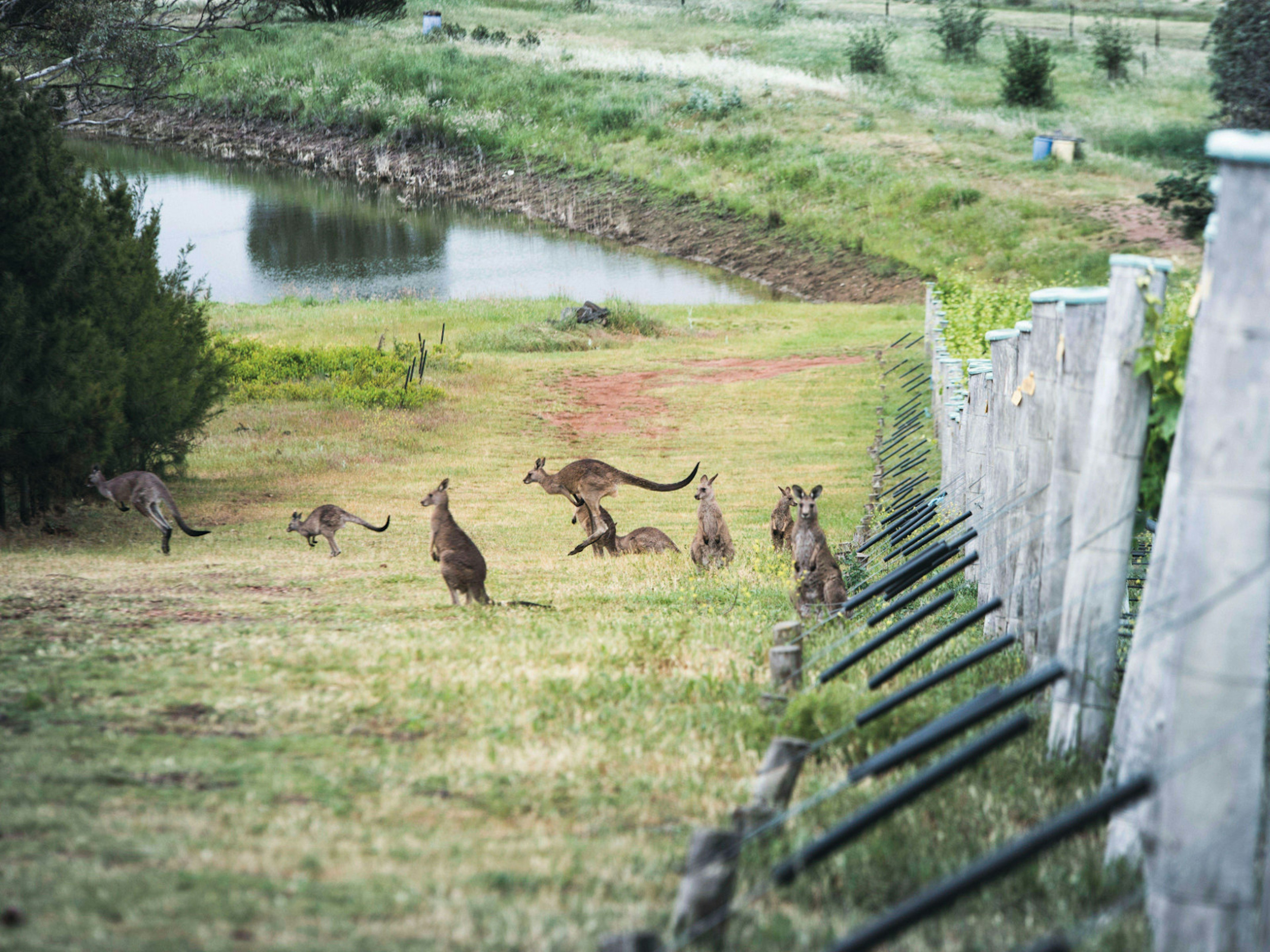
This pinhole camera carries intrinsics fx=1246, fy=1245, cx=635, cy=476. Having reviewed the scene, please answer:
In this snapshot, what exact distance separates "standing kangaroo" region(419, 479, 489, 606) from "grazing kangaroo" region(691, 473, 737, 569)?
247 cm

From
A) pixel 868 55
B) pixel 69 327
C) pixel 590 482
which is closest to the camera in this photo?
pixel 69 327

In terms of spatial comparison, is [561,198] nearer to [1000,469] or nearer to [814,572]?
[814,572]

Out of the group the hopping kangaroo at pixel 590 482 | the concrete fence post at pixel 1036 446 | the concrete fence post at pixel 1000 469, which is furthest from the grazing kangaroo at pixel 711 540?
the concrete fence post at pixel 1036 446

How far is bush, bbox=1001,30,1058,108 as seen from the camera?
2479 inches

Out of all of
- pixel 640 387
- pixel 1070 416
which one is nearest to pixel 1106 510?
pixel 1070 416

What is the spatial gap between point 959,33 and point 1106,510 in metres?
79.0

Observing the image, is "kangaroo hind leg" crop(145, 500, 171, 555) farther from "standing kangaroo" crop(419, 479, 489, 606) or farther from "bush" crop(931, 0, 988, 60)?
"bush" crop(931, 0, 988, 60)

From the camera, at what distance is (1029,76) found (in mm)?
63312

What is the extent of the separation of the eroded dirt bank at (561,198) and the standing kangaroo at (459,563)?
35849 millimetres

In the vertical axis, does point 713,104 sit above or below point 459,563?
above

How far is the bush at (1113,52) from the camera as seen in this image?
230ft

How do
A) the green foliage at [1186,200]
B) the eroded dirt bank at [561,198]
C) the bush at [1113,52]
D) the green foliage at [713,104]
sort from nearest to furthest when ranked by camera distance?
the green foliage at [1186,200]
the eroded dirt bank at [561,198]
the green foliage at [713,104]
the bush at [1113,52]

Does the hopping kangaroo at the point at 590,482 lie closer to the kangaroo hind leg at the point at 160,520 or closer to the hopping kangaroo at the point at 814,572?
the kangaroo hind leg at the point at 160,520

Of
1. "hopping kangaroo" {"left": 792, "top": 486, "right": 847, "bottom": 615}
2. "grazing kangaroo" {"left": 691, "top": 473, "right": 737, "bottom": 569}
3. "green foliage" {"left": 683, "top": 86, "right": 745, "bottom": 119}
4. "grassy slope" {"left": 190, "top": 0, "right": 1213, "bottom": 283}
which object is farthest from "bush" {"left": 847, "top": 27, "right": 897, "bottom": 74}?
"hopping kangaroo" {"left": 792, "top": 486, "right": 847, "bottom": 615}
